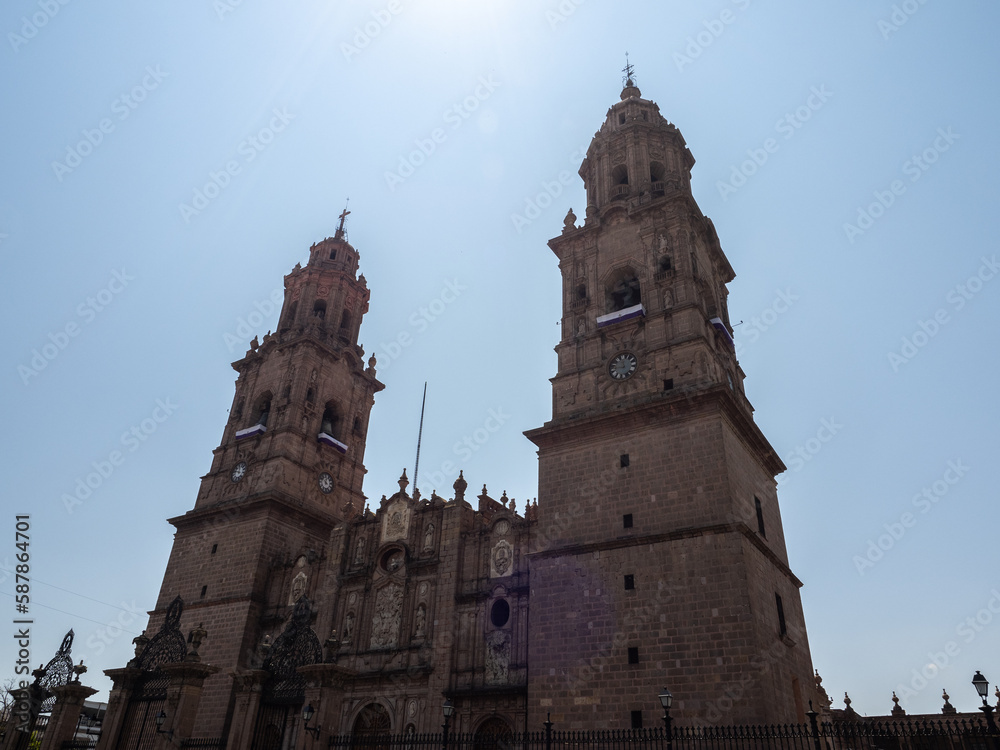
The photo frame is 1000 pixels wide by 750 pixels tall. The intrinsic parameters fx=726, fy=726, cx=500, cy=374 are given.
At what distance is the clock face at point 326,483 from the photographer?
4166 centimetres

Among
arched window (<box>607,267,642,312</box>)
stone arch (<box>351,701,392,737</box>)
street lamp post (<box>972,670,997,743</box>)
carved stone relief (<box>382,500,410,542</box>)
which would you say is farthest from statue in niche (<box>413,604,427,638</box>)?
street lamp post (<box>972,670,997,743</box>)

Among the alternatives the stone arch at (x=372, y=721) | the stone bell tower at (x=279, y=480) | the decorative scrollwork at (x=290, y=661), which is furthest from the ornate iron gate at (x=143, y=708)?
the stone arch at (x=372, y=721)

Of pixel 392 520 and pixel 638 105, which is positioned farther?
pixel 638 105

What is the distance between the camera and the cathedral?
23.9m

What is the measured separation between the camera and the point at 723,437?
2628 cm

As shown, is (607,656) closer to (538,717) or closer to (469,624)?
(538,717)

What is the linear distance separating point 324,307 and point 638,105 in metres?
23.5

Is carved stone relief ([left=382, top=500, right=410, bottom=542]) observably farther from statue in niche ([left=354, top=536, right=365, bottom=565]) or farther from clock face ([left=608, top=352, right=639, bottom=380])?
clock face ([left=608, top=352, right=639, bottom=380])

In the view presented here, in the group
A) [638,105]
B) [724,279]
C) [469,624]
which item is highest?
[638,105]

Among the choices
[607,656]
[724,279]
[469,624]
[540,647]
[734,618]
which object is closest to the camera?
[734,618]

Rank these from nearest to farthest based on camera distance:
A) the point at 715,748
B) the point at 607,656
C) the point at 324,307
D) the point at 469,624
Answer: the point at 715,748, the point at 607,656, the point at 469,624, the point at 324,307

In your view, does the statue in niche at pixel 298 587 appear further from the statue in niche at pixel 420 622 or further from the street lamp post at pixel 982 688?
the street lamp post at pixel 982 688

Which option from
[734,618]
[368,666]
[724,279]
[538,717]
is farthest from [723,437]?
[368,666]

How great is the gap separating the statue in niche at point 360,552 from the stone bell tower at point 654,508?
1048 centimetres
